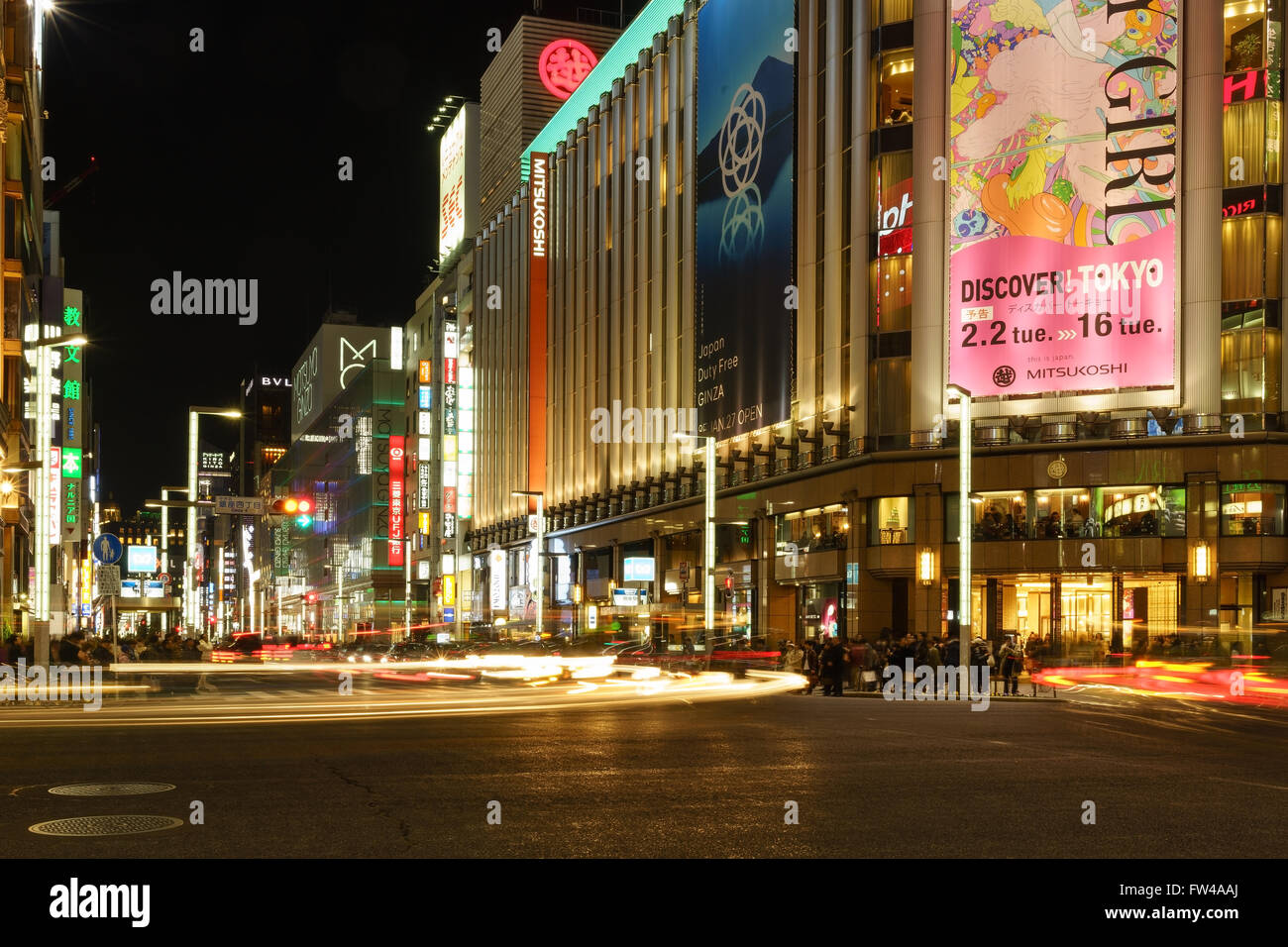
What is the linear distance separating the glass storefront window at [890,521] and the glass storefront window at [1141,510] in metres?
6.99

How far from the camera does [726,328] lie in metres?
66.4

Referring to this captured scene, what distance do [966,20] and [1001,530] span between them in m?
19.5

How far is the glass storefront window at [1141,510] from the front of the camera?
1980 inches

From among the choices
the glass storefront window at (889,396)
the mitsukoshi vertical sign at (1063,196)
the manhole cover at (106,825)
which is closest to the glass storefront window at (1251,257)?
the mitsukoshi vertical sign at (1063,196)

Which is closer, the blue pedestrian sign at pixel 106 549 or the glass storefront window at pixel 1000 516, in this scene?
the blue pedestrian sign at pixel 106 549

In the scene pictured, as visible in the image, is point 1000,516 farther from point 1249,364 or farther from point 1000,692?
point 1000,692

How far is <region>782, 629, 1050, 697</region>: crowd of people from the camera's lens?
121 ft

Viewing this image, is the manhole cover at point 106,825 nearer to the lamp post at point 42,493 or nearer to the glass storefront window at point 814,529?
the lamp post at point 42,493

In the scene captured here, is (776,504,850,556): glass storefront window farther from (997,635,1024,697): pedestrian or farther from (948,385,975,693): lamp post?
(997,635,1024,697): pedestrian

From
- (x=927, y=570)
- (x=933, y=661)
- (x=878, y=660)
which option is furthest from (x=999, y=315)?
(x=878, y=660)

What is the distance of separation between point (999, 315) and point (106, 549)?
107 feet

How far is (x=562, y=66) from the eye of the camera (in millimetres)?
112750
